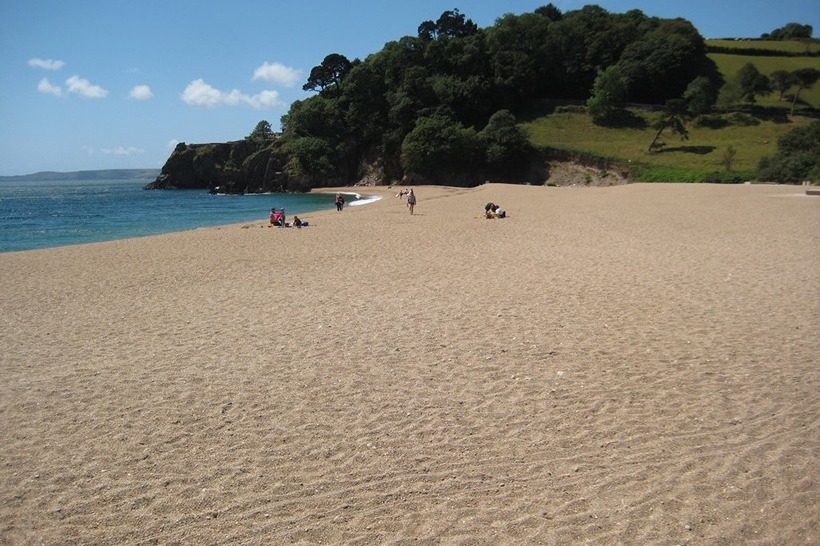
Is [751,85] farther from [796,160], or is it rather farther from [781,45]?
[781,45]

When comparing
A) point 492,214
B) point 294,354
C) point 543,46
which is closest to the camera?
point 294,354

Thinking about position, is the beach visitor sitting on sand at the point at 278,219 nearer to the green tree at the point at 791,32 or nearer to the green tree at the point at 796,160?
the green tree at the point at 796,160

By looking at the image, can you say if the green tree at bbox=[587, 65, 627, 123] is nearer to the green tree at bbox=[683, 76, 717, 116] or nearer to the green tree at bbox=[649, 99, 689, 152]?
the green tree at bbox=[649, 99, 689, 152]

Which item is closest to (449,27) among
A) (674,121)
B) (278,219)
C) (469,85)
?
(469,85)

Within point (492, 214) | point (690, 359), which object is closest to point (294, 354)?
point (690, 359)

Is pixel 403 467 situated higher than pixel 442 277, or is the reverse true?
pixel 442 277

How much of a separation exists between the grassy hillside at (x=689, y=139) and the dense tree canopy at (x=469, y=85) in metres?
5.29

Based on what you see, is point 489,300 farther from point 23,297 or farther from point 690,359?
point 23,297

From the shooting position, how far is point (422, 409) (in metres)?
6.19

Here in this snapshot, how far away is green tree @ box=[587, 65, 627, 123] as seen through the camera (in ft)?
246

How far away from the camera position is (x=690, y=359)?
742 centimetres

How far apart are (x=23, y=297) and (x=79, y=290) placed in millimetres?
1167

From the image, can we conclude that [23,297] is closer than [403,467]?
No

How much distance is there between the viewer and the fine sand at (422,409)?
4391 mm
